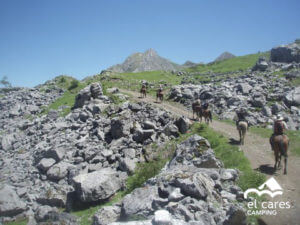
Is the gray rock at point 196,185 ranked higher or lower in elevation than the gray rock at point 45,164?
higher

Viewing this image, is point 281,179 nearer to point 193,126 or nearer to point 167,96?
point 193,126

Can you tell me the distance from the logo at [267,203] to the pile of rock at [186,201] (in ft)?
1.97

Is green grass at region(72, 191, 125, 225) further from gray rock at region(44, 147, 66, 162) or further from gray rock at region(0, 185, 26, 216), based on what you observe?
gray rock at region(44, 147, 66, 162)

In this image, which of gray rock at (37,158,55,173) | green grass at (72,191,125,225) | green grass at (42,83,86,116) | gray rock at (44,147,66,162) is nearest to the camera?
green grass at (72,191,125,225)

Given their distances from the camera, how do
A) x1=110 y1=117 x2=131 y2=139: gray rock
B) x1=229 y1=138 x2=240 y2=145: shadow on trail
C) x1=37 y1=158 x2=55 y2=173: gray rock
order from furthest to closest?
x1=110 y1=117 x2=131 y2=139: gray rock, x1=37 y1=158 x2=55 y2=173: gray rock, x1=229 y1=138 x2=240 y2=145: shadow on trail

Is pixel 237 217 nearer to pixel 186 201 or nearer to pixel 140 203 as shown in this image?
pixel 186 201

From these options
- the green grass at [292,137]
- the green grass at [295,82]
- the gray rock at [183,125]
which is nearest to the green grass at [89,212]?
the gray rock at [183,125]

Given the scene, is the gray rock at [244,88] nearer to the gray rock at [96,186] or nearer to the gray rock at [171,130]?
the gray rock at [171,130]

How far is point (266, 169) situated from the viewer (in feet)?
51.1

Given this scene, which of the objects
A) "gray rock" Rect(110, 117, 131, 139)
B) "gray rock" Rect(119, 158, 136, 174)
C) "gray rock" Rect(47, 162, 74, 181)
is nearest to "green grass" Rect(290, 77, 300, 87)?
"gray rock" Rect(110, 117, 131, 139)

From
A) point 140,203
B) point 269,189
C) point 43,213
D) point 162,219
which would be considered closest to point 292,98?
point 269,189

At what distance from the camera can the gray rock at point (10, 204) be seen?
17016mm

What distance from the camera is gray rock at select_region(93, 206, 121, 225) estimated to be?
12.6 metres

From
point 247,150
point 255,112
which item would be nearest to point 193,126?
point 247,150
